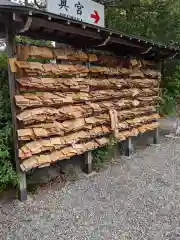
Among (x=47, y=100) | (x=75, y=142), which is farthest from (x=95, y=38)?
(x=75, y=142)

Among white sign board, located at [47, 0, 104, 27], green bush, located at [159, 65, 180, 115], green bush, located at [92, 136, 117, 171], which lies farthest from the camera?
green bush, located at [159, 65, 180, 115]

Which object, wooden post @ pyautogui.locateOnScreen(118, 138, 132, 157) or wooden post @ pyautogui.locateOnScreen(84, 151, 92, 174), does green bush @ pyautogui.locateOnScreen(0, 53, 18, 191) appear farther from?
wooden post @ pyautogui.locateOnScreen(118, 138, 132, 157)

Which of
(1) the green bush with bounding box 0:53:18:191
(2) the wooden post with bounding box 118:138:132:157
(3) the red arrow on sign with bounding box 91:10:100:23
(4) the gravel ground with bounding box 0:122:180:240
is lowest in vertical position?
(4) the gravel ground with bounding box 0:122:180:240

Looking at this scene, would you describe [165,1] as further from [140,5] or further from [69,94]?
[69,94]

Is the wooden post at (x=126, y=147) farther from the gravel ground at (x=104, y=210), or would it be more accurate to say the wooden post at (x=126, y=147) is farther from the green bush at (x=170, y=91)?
the green bush at (x=170, y=91)

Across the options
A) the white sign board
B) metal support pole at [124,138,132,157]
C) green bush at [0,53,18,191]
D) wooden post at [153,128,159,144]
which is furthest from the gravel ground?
the white sign board

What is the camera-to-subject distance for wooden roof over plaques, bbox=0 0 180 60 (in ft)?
10.7

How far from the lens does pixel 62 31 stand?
4027 millimetres

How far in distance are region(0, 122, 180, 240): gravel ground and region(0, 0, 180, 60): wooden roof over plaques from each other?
261cm

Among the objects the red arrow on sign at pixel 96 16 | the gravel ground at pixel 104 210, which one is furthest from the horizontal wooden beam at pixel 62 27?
the gravel ground at pixel 104 210

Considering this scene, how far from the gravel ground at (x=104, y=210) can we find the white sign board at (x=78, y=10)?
3107 mm

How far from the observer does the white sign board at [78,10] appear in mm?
4488

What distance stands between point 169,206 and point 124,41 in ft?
10.4

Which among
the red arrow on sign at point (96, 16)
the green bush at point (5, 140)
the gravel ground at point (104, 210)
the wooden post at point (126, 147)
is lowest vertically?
the gravel ground at point (104, 210)
